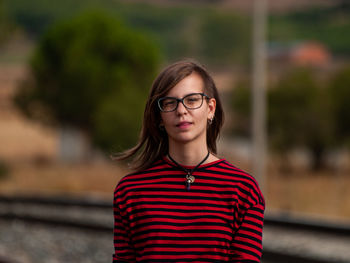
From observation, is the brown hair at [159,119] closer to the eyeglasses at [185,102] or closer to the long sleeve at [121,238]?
the eyeglasses at [185,102]

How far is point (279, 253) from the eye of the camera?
317 inches

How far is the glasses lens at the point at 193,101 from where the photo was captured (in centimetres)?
A: 225

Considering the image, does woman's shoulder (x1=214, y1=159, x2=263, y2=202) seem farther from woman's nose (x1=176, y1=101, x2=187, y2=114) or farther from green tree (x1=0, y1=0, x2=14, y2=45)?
green tree (x1=0, y1=0, x2=14, y2=45)

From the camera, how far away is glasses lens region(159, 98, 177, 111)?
2258 millimetres

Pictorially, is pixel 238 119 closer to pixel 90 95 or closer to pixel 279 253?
pixel 90 95

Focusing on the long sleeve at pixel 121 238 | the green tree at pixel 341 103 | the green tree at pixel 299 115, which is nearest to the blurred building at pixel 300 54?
the green tree at pixel 341 103

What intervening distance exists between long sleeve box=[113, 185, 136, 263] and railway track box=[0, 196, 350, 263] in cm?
557

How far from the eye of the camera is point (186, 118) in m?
2.24

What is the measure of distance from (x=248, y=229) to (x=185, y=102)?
18.6 inches

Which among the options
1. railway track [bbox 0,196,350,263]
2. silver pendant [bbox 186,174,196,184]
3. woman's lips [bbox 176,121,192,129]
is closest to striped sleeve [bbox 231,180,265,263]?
silver pendant [bbox 186,174,196,184]

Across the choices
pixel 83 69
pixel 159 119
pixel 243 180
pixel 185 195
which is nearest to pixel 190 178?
pixel 185 195

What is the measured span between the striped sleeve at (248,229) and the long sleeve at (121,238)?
1.15 ft

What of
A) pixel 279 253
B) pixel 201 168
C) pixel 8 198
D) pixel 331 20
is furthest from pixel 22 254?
pixel 331 20

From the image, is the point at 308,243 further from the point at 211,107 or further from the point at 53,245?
the point at 211,107
